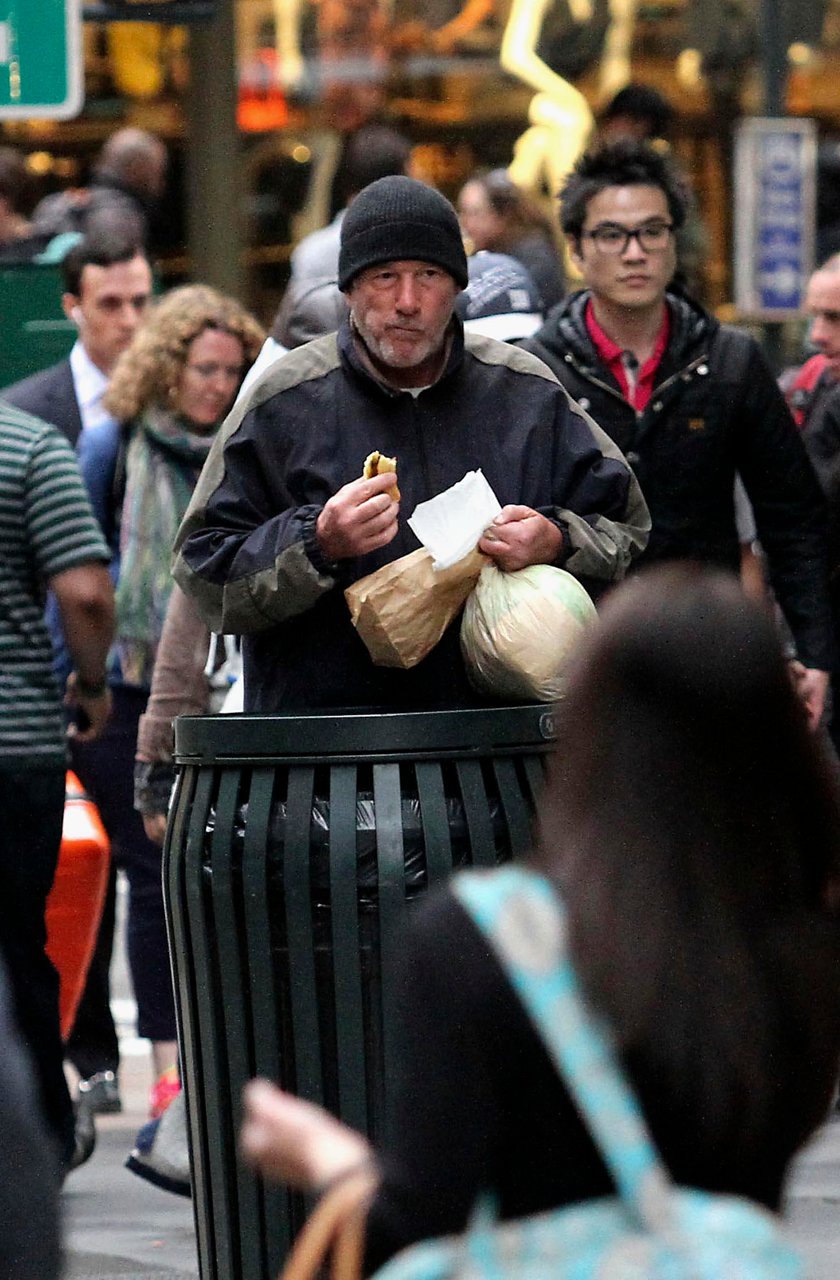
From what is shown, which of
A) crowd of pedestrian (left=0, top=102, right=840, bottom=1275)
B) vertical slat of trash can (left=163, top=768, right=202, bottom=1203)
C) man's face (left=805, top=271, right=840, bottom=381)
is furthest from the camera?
man's face (left=805, top=271, right=840, bottom=381)

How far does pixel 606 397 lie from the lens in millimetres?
6324

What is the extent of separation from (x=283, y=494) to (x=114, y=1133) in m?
2.93

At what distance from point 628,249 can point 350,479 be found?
2172 mm

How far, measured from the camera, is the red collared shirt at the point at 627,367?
20.9ft

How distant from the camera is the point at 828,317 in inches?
300

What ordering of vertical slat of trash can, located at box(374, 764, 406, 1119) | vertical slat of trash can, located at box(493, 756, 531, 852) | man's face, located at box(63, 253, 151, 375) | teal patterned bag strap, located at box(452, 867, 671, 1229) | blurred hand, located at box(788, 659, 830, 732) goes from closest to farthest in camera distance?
teal patterned bag strap, located at box(452, 867, 671, 1229)
vertical slat of trash can, located at box(374, 764, 406, 1119)
vertical slat of trash can, located at box(493, 756, 531, 852)
blurred hand, located at box(788, 659, 830, 732)
man's face, located at box(63, 253, 151, 375)

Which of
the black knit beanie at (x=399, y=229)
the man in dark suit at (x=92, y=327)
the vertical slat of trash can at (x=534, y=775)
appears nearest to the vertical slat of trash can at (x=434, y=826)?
the vertical slat of trash can at (x=534, y=775)

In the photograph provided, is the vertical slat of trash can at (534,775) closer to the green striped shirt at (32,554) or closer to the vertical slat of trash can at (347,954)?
the vertical slat of trash can at (347,954)

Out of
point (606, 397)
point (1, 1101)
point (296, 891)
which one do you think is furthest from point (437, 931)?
point (606, 397)

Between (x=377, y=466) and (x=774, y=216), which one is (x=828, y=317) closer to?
(x=377, y=466)

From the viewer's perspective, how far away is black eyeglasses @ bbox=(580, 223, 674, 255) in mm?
6484

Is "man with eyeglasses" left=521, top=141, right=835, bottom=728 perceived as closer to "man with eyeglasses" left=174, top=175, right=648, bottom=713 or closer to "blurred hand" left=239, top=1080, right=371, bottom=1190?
"man with eyeglasses" left=174, top=175, right=648, bottom=713

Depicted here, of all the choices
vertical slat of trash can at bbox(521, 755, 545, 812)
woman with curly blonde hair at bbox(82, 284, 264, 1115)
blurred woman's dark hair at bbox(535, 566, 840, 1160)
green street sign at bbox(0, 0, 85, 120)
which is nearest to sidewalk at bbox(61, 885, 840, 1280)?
woman with curly blonde hair at bbox(82, 284, 264, 1115)

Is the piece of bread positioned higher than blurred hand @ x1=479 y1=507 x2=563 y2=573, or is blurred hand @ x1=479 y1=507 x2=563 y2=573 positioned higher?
the piece of bread
